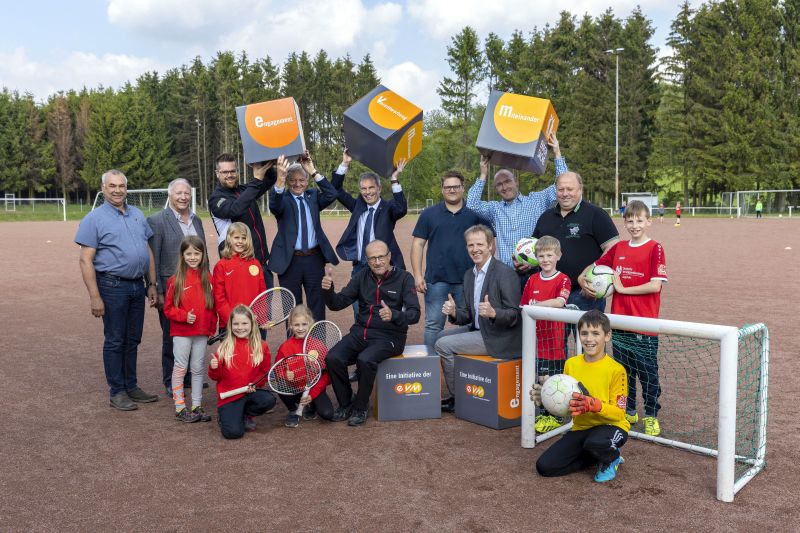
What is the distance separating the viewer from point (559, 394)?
487 centimetres

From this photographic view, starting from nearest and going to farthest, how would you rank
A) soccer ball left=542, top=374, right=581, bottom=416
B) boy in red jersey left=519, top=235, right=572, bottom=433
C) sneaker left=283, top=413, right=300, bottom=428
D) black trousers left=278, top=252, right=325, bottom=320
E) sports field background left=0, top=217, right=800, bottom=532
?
1. sports field background left=0, top=217, right=800, bottom=532
2. soccer ball left=542, top=374, right=581, bottom=416
3. boy in red jersey left=519, top=235, right=572, bottom=433
4. sneaker left=283, top=413, right=300, bottom=428
5. black trousers left=278, top=252, right=325, bottom=320

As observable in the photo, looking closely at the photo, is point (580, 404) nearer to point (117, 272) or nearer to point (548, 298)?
point (548, 298)

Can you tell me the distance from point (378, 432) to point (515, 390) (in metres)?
1.33

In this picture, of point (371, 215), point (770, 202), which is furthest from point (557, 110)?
point (371, 215)

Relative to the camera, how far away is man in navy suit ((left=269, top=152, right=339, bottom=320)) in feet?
24.4

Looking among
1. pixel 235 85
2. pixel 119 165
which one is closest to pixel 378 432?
pixel 235 85

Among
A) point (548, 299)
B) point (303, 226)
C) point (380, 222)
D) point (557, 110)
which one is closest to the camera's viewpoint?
point (548, 299)

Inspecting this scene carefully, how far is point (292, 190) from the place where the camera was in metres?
7.53

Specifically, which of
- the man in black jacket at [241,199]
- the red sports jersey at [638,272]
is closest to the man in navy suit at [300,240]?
the man in black jacket at [241,199]

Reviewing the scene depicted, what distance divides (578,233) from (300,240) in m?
2.97

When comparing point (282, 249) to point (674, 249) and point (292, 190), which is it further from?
point (674, 249)

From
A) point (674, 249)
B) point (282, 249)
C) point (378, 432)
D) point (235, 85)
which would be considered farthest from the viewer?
point (235, 85)

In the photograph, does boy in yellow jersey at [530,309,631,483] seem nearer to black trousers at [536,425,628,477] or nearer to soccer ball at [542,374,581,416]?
black trousers at [536,425,628,477]

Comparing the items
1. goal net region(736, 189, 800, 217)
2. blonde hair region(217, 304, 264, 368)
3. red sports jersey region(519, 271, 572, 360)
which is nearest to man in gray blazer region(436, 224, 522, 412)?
red sports jersey region(519, 271, 572, 360)
